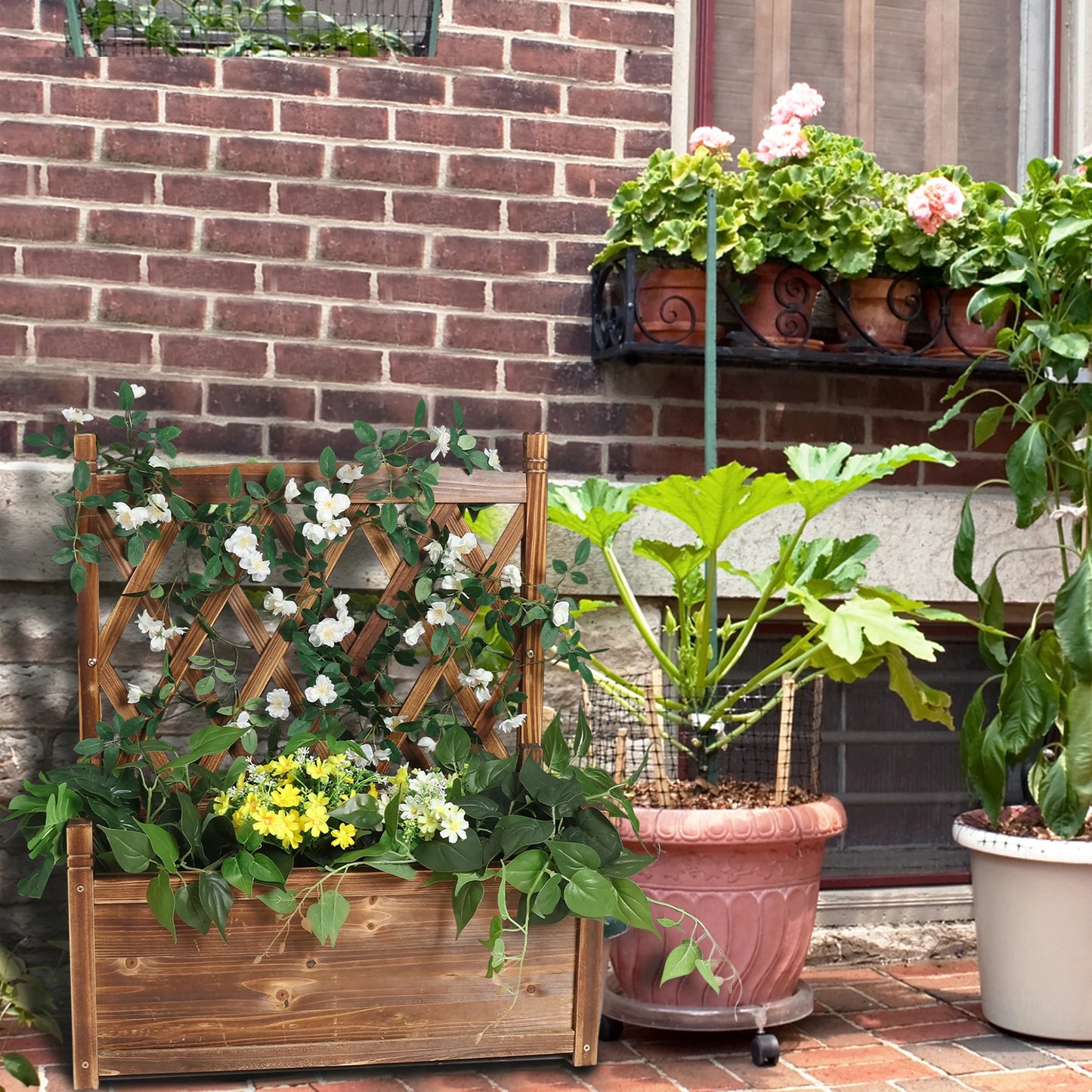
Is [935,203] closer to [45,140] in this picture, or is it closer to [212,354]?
[212,354]

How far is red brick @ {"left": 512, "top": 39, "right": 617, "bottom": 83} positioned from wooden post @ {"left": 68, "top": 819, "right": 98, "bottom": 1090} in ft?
6.33

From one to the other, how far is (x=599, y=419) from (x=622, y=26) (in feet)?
3.02

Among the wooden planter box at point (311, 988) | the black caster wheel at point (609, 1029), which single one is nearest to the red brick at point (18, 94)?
the wooden planter box at point (311, 988)

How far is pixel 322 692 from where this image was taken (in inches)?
97.5

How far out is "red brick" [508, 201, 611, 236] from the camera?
3023 millimetres

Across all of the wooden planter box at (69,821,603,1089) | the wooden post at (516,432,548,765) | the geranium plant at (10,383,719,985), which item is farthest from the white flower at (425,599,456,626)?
the wooden planter box at (69,821,603,1089)

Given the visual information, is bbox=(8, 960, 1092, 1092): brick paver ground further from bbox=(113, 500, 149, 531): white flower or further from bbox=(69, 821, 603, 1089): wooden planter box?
bbox=(113, 500, 149, 531): white flower

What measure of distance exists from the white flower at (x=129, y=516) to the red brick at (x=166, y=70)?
1053 mm

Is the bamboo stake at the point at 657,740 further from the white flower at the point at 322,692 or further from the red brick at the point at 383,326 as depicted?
the red brick at the point at 383,326

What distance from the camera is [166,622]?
2.52m

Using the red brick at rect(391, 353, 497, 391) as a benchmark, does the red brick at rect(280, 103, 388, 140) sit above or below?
above

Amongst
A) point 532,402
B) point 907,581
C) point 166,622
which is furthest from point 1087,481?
point 166,622

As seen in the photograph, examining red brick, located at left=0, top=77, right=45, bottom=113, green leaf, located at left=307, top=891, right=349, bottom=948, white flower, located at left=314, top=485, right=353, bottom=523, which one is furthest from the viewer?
red brick, located at left=0, top=77, right=45, bottom=113

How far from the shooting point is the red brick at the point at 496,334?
3000mm
